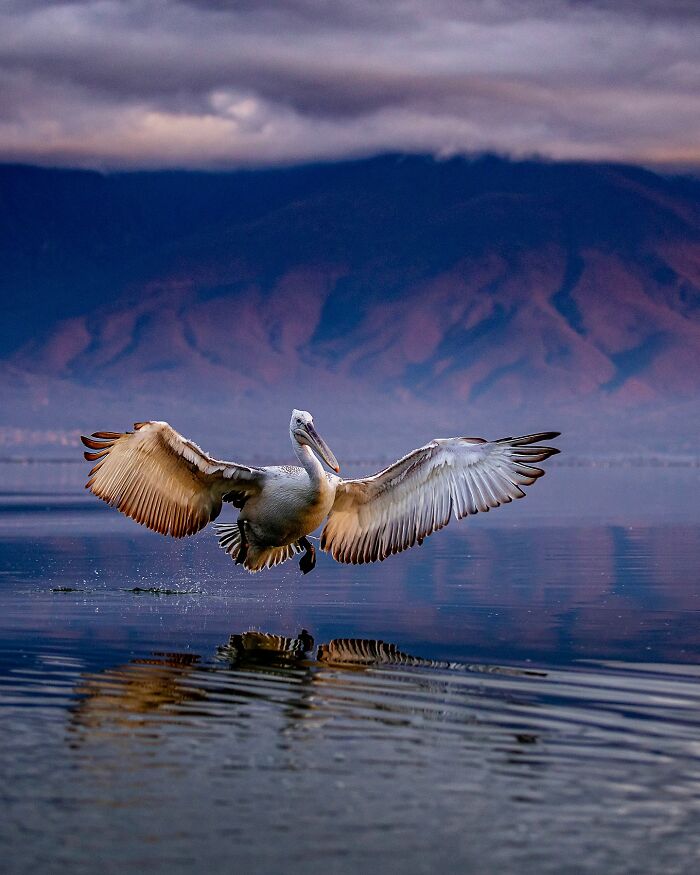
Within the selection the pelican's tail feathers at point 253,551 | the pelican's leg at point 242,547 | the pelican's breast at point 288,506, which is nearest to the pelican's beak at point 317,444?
the pelican's breast at point 288,506

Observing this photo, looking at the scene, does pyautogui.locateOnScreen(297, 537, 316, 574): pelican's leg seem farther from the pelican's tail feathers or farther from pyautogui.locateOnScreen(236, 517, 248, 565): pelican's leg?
pyautogui.locateOnScreen(236, 517, 248, 565): pelican's leg

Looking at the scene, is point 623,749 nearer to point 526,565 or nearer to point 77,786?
point 77,786

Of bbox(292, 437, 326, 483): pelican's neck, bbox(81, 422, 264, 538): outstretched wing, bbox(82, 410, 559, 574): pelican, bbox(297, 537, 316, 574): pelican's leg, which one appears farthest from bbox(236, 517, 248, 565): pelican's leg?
bbox(292, 437, 326, 483): pelican's neck

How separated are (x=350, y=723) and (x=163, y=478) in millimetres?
5875

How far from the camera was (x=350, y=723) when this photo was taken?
11344 millimetres

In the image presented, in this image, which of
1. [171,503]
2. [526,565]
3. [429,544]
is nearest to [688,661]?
[171,503]

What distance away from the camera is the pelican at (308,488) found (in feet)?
53.2

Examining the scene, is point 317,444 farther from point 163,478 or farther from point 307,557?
point 307,557

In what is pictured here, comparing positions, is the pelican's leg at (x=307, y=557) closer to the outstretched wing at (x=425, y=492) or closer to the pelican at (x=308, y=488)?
the pelican at (x=308, y=488)

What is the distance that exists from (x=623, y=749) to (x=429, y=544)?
1877 cm

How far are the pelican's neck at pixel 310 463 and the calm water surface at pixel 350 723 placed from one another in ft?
4.93

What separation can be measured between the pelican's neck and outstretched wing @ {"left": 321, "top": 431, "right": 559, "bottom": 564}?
0.52 metres

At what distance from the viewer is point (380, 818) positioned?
29.4 ft

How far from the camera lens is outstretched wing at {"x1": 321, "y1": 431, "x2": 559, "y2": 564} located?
638 inches
